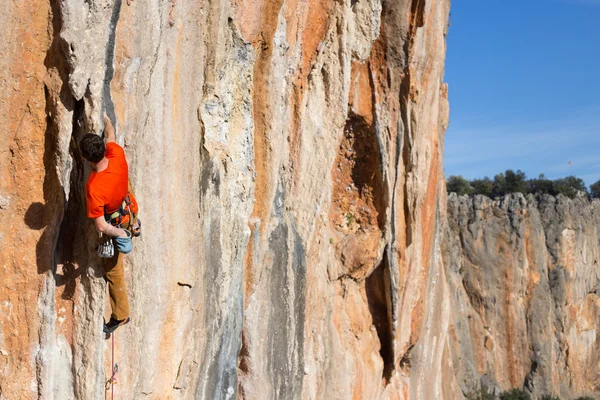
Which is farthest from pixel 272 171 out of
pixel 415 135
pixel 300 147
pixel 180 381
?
pixel 415 135

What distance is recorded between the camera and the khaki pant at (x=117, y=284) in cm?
485

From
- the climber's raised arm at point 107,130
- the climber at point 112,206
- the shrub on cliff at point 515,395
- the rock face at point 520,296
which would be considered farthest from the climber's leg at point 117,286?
the shrub on cliff at point 515,395

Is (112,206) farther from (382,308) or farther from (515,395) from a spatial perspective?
(515,395)

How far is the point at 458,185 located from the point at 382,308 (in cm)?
4454

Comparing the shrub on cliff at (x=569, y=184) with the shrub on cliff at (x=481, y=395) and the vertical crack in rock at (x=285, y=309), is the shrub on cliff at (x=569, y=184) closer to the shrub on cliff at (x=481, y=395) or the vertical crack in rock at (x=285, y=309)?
the shrub on cliff at (x=481, y=395)

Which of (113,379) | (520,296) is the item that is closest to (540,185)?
(520,296)

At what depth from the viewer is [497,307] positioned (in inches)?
1025

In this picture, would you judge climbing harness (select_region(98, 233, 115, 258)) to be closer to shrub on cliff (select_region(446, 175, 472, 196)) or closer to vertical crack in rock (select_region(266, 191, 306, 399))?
vertical crack in rock (select_region(266, 191, 306, 399))

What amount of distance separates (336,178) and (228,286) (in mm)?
3556

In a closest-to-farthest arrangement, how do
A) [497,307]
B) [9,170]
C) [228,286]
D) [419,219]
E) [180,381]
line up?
[9,170], [180,381], [228,286], [419,219], [497,307]

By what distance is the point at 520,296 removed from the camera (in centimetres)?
2675

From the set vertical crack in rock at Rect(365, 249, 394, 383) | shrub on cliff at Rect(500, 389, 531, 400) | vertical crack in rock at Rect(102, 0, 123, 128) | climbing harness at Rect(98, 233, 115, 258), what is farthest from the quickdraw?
shrub on cliff at Rect(500, 389, 531, 400)

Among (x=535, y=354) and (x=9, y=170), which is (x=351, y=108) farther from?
(x=535, y=354)

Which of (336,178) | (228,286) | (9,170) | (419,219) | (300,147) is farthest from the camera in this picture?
(419,219)
